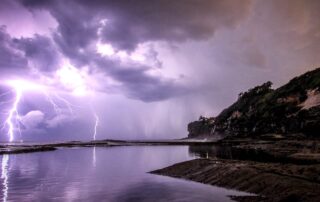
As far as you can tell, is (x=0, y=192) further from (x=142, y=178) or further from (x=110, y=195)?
(x=142, y=178)

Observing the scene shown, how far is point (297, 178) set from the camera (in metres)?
33.4

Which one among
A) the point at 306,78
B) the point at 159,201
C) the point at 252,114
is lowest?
the point at 159,201

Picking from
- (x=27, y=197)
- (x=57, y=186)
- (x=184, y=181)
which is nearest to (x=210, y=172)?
(x=184, y=181)

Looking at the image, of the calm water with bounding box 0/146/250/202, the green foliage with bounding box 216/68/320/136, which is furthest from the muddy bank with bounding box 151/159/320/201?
the green foliage with bounding box 216/68/320/136

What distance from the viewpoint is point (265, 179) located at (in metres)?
35.5

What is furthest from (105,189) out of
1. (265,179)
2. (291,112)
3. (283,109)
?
(283,109)

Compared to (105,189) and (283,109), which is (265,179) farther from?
(283,109)

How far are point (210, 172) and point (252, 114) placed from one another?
151 m

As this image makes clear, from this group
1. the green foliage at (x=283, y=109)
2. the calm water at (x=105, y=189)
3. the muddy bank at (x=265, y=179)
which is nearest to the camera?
the muddy bank at (x=265, y=179)

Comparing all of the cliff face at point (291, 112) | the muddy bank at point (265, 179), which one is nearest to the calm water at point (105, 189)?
the muddy bank at point (265, 179)

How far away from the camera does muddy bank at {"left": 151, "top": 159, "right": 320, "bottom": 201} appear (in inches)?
1148

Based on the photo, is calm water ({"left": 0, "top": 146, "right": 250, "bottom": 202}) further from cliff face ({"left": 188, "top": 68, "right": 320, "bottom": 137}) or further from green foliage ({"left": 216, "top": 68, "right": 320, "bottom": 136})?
green foliage ({"left": 216, "top": 68, "right": 320, "bottom": 136})

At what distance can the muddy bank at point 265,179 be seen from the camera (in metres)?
29.2

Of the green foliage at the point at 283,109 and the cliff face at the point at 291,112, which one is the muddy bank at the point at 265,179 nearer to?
the cliff face at the point at 291,112
